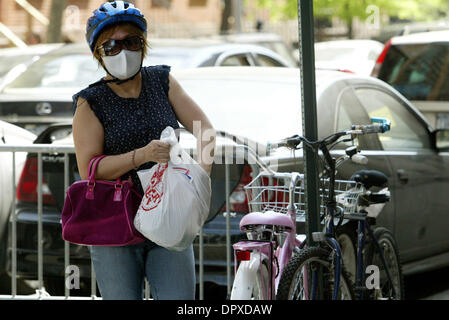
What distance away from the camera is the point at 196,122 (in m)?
4.16

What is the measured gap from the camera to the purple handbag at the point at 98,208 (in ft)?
13.2

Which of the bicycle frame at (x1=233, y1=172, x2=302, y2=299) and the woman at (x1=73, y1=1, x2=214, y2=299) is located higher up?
the woman at (x1=73, y1=1, x2=214, y2=299)

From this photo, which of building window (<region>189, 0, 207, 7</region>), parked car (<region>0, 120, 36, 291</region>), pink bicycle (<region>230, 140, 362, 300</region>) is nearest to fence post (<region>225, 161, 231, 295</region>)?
pink bicycle (<region>230, 140, 362, 300</region>)

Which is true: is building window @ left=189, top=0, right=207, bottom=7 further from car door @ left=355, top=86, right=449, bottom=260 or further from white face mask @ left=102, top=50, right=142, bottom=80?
white face mask @ left=102, top=50, right=142, bottom=80

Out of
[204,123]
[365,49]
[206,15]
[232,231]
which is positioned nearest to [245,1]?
[206,15]

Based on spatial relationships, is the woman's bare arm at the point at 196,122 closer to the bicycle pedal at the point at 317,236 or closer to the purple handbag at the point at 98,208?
the purple handbag at the point at 98,208

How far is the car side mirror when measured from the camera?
7.02 m

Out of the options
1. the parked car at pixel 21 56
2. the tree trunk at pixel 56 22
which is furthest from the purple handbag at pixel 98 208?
the tree trunk at pixel 56 22

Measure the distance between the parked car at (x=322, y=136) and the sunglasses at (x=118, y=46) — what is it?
6.74ft

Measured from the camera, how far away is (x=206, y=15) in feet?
125

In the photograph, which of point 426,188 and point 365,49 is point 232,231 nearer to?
point 426,188

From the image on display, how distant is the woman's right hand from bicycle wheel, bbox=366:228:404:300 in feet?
6.27

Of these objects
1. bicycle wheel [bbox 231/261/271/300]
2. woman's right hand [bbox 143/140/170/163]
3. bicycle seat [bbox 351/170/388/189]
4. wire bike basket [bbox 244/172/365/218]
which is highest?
woman's right hand [bbox 143/140/170/163]
